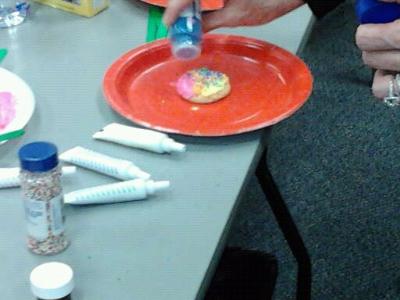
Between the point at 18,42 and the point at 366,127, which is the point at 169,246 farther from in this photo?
the point at 366,127

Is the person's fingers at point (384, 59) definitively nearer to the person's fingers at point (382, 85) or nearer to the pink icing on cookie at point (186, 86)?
the person's fingers at point (382, 85)

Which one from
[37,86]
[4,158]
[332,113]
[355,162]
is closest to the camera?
[4,158]

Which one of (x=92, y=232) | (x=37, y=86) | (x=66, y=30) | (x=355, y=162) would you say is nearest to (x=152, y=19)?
(x=66, y=30)

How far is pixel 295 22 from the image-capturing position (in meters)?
1.26

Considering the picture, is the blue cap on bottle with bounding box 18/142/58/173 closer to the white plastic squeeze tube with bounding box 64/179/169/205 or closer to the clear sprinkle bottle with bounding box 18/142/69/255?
the clear sprinkle bottle with bounding box 18/142/69/255

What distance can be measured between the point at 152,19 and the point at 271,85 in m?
0.28

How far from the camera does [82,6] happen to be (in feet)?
4.13

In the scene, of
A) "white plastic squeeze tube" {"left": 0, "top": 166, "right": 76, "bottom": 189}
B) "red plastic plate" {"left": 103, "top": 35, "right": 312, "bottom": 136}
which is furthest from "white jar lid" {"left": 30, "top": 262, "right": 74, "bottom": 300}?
"red plastic plate" {"left": 103, "top": 35, "right": 312, "bottom": 136}

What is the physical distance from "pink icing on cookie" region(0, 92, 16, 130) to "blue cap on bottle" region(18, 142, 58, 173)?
0.25 m

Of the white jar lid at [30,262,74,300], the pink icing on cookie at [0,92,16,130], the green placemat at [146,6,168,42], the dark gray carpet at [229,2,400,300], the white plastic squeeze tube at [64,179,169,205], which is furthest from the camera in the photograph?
the dark gray carpet at [229,2,400,300]

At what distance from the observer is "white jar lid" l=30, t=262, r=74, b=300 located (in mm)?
684

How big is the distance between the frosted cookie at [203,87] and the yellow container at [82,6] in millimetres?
262

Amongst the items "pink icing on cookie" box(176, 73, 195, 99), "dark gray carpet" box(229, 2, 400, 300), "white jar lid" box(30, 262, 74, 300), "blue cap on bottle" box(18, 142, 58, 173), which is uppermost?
"blue cap on bottle" box(18, 142, 58, 173)

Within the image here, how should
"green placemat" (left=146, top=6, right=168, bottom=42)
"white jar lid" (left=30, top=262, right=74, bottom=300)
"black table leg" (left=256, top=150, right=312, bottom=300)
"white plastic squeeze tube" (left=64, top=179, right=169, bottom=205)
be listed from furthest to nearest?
"black table leg" (left=256, top=150, right=312, bottom=300) → "green placemat" (left=146, top=6, right=168, bottom=42) → "white plastic squeeze tube" (left=64, top=179, right=169, bottom=205) → "white jar lid" (left=30, top=262, right=74, bottom=300)
